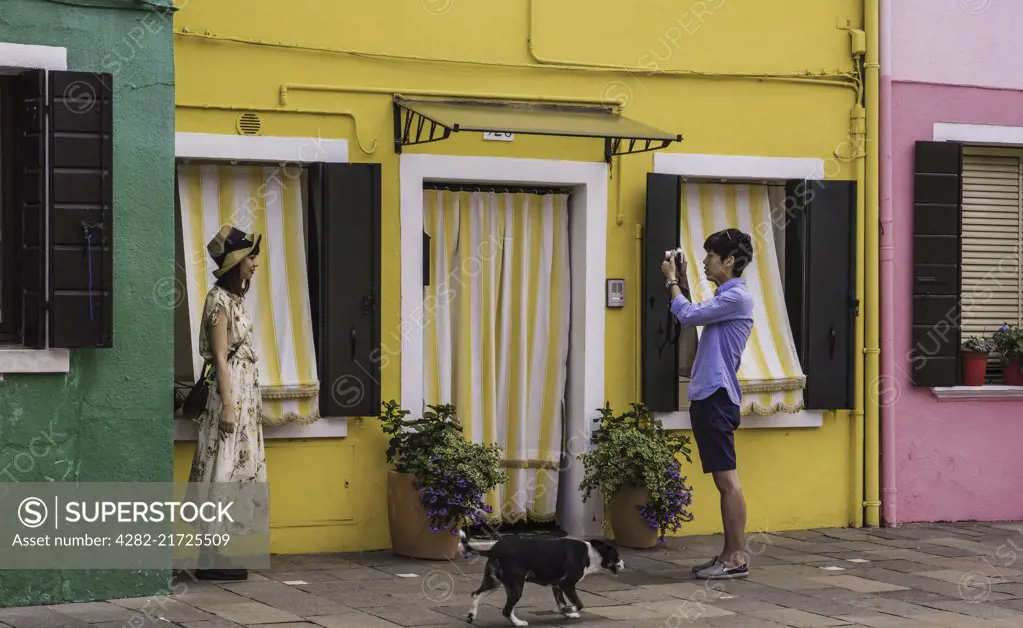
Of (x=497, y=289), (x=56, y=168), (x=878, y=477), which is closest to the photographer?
(x=56, y=168)

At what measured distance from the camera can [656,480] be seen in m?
8.95

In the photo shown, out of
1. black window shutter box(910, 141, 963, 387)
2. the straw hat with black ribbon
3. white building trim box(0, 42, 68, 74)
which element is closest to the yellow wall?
black window shutter box(910, 141, 963, 387)

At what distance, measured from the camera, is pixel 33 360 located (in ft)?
22.9

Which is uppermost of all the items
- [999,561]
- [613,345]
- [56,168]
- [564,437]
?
[56,168]

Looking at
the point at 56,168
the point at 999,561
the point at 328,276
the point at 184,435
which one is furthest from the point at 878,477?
the point at 56,168

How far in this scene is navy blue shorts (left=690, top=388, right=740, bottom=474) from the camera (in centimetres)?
817

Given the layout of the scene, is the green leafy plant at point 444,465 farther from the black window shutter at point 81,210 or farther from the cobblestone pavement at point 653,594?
the black window shutter at point 81,210

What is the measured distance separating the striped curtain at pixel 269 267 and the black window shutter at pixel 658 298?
216 cm

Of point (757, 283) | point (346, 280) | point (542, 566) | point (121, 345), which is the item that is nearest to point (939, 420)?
point (757, 283)

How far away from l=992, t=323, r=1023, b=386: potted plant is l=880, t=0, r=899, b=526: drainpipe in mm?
909

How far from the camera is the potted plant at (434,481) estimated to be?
8.47m

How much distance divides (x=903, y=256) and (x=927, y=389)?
Answer: 37.1 inches

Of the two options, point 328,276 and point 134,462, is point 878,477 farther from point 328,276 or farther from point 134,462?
point 134,462

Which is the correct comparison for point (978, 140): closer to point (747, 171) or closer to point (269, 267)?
point (747, 171)
